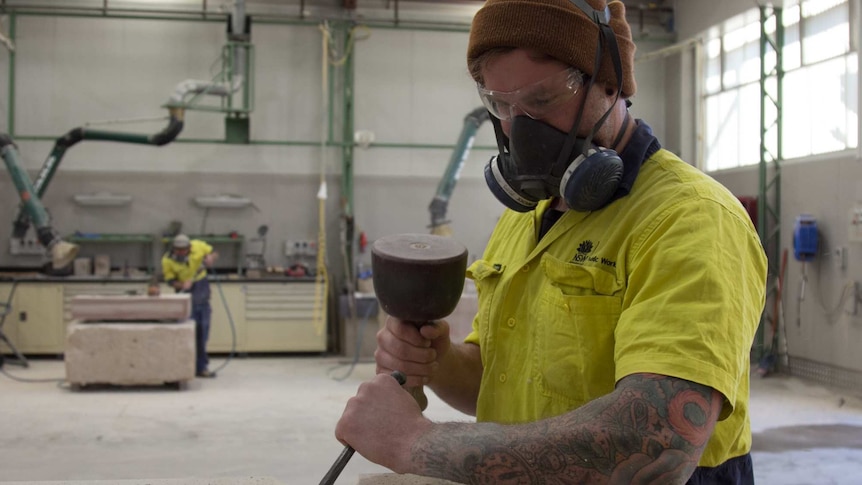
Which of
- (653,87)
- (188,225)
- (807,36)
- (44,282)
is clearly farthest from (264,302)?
(807,36)

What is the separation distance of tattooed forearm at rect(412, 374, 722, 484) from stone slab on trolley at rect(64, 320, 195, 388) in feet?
20.6

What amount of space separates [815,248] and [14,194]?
350 inches

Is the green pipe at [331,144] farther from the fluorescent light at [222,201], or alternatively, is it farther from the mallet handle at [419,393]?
the mallet handle at [419,393]

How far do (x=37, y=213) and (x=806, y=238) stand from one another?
23.9 ft

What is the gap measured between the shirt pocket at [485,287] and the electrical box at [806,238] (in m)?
6.61

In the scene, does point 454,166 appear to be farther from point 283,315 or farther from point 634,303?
point 634,303

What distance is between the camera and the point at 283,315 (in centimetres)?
891

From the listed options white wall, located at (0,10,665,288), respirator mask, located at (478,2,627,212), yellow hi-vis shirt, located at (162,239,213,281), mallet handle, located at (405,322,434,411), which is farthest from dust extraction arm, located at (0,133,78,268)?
respirator mask, located at (478,2,627,212)

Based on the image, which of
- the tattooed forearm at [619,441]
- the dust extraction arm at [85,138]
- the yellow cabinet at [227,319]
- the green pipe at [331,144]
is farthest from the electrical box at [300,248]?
the tattooed forearm at [619,441]

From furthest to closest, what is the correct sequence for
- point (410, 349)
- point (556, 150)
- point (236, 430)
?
point (236, 430) → point (410, 349) → point (556, 150)

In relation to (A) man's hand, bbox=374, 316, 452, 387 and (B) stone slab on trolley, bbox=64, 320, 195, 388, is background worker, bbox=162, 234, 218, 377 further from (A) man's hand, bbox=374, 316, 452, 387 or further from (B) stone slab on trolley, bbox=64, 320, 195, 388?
(A) man's hand, bbox=374, 316, 452, 387

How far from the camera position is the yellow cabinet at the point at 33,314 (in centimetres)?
850

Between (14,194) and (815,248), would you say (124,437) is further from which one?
(815,248)

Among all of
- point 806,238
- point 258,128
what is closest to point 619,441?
point 806,238
